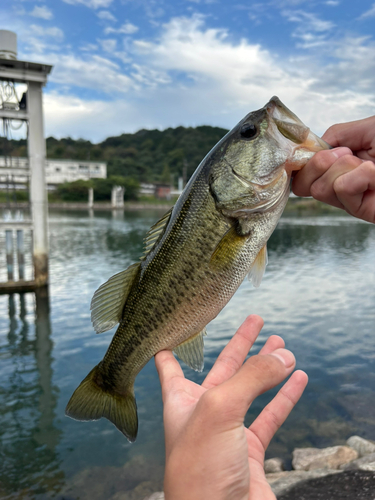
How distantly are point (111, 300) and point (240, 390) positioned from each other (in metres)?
1.29

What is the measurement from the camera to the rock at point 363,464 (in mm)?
5065

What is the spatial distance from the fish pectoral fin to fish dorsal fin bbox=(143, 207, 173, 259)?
1.38 feet

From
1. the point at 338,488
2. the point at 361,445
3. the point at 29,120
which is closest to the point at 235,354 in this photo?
the point at 338,488

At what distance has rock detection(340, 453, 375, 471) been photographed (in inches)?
199

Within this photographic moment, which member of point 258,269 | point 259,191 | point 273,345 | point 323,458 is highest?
point 259,191

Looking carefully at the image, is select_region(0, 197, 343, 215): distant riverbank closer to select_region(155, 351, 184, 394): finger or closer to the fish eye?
the fish eye

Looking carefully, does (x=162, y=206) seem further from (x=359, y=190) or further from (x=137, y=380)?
(x=359, y=190)

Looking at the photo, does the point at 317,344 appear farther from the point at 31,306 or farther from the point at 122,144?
the point at 122,144

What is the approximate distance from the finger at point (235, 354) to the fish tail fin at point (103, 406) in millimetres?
580

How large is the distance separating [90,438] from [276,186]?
21.3 ft

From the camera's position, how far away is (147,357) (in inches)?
98.5

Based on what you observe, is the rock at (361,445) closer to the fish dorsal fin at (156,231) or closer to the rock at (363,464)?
the rock at (363,464)

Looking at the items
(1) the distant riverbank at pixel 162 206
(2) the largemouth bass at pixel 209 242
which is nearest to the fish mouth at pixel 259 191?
(2) the largemouth bass at pixel 209 242

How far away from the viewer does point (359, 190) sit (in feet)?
7.01
